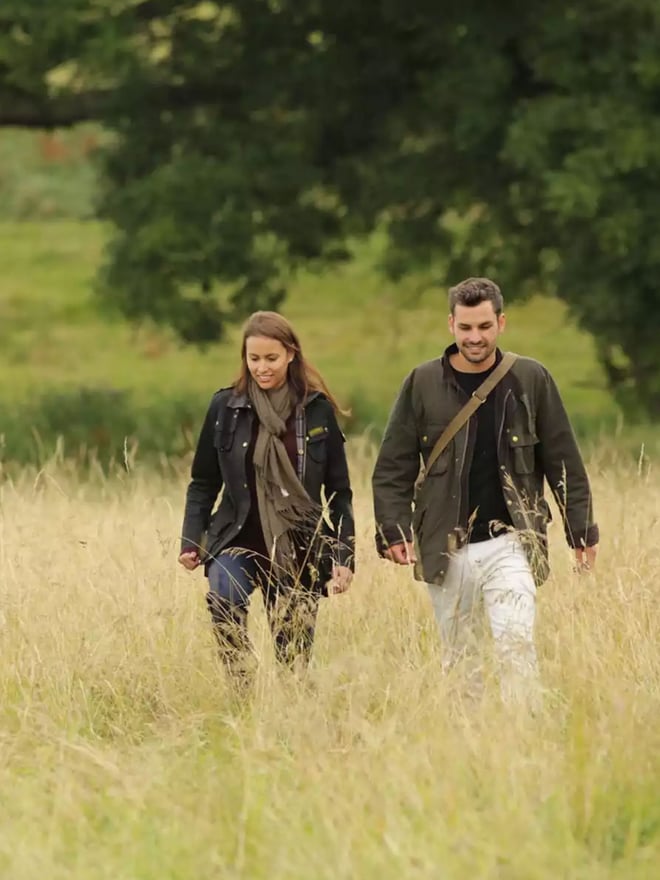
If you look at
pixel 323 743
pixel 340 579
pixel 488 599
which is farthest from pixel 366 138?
pixel 323 743

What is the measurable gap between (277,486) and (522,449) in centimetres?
84

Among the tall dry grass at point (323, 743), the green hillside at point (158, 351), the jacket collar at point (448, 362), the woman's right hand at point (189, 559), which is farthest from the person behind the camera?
the green hillside at point (158, 351)

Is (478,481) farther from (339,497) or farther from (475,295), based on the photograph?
(475,295)

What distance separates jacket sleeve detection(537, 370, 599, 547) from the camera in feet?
19.9

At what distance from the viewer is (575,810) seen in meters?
4.68

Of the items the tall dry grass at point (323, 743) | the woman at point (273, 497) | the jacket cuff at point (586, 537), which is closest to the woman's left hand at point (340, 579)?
the woman at point (273, 497)

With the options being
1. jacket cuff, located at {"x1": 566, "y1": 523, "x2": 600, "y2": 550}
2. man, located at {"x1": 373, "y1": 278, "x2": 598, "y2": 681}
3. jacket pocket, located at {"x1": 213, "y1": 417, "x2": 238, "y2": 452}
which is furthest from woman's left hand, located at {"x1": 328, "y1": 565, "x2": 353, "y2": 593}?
jacket cuff, located at {"x1": 566, "y1": 523, "x2": 600, "y2": 550}

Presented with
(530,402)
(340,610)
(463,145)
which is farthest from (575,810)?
(463,145)

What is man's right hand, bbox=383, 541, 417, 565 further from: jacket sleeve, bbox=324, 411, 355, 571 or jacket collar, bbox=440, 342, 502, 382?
jacket collar, bbox=440, 342, 502, 382

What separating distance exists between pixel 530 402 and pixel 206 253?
8.01 meters

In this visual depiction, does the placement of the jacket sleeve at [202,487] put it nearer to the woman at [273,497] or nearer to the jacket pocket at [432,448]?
the woman at [273,497]

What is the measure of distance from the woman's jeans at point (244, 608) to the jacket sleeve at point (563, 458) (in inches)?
36.4

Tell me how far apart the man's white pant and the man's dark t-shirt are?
0.20ft

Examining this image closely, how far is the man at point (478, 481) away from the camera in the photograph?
19.4 ft
